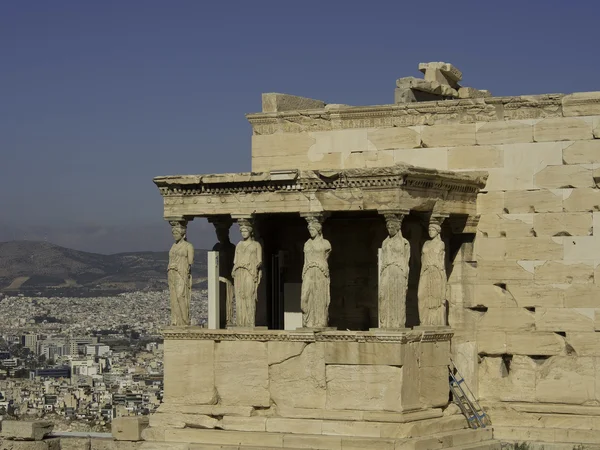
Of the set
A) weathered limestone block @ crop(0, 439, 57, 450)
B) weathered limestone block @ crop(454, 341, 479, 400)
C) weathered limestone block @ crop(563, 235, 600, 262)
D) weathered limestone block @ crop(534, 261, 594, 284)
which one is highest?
weathered limestone block @ crop(563, 235, 600, 262)

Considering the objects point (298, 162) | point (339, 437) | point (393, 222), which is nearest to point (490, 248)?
point (393, 222)

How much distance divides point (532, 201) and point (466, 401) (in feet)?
9.88

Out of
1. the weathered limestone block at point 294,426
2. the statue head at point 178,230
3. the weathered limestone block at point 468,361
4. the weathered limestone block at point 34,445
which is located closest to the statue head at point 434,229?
the weathered limestone block at point 468,361

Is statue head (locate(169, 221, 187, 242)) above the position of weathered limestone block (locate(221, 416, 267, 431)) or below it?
above

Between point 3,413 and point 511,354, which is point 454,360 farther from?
point 3,413

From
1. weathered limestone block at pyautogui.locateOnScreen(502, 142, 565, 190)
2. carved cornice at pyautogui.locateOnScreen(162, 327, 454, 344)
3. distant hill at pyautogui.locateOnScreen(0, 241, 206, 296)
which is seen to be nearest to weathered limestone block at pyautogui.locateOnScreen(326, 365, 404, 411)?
carved cornice at pyautogui.locateOnScreen(162, 327, 454, 344)

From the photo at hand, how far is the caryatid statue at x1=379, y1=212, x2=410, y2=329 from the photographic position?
2386cm

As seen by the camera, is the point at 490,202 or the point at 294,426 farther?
the point at 490,202

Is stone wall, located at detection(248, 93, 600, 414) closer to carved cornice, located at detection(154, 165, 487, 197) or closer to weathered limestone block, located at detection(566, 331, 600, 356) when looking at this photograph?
weathered limestone block, located at detection(566, 331, 600, 356)

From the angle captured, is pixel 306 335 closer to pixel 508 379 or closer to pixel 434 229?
pixel 434 229

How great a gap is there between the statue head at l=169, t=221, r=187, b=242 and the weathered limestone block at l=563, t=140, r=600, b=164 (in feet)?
18.3

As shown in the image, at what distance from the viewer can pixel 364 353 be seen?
78.2 ft

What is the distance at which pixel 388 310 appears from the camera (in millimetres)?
23875

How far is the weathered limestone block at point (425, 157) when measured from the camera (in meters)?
25.6
